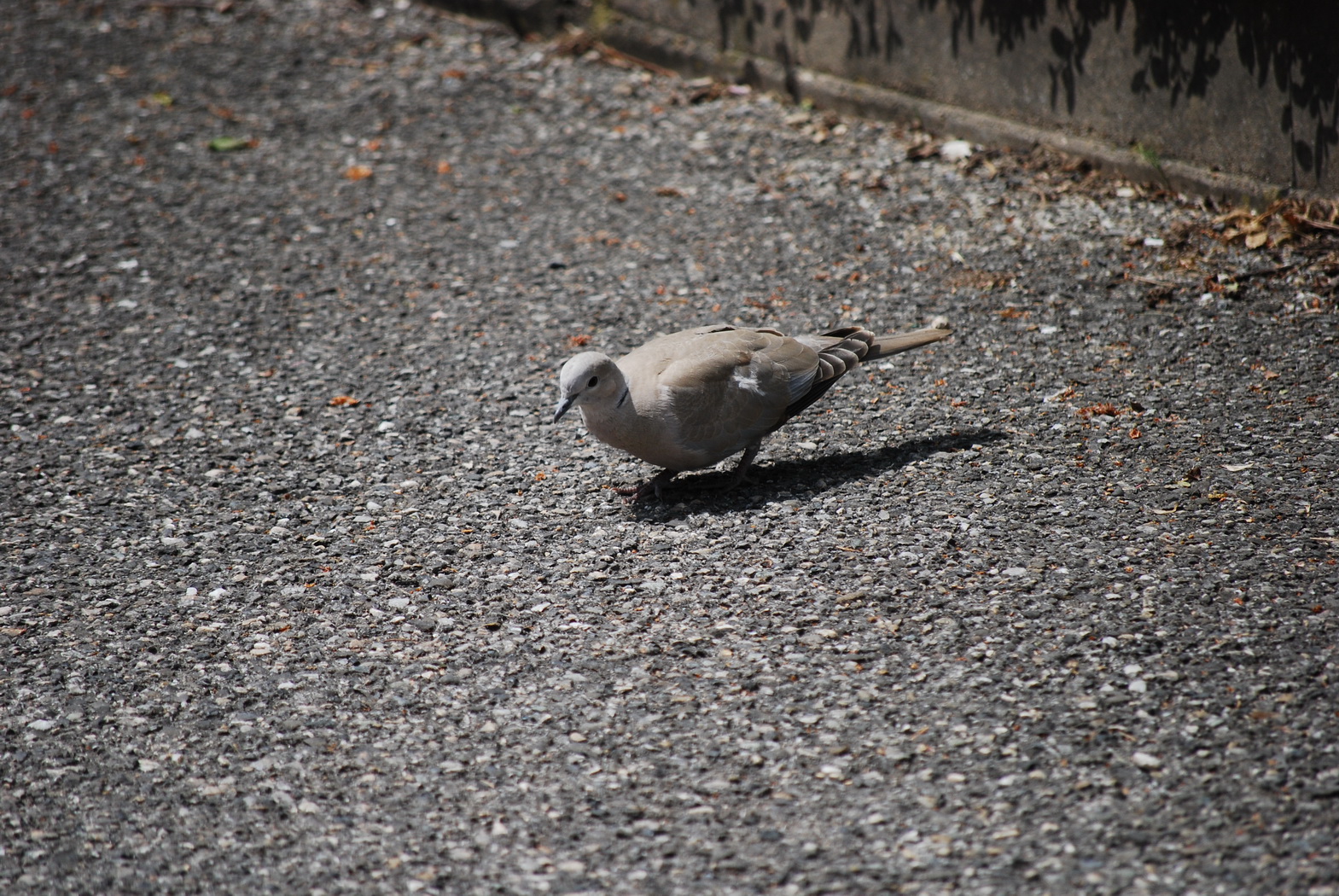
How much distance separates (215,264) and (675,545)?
3.36 metres

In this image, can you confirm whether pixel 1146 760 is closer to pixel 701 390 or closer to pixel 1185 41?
pixel 701 390

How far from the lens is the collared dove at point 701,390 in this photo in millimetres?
3686

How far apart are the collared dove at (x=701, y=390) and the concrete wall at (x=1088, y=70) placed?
2505 mm

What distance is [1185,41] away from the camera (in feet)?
17.4

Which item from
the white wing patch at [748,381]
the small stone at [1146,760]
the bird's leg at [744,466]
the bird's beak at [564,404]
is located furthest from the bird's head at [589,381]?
the small stone at [1146,760]

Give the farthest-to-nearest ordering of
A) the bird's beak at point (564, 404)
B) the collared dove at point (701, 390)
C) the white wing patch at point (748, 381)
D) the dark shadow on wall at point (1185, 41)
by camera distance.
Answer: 1. the dark shadow on wall at point (1185, 41)
2. the white wing patch at point (748, 381)
3. the collared dove at point (701, 390)
4. the bird's beak at point (564, 404)

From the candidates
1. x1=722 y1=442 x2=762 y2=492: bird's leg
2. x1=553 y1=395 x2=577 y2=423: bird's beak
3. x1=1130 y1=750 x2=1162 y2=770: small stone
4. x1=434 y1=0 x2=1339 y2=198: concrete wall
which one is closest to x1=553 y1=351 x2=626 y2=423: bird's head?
x1=553 y1=395 x2=577 y2=423: bird's beak

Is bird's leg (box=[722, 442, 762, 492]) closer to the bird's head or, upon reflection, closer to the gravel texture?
the gravel texture

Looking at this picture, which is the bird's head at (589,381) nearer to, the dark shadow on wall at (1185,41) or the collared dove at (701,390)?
the collared dove at (701,390)

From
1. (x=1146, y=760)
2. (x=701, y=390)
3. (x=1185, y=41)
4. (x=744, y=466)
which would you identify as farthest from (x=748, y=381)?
(x=1185, y=41)

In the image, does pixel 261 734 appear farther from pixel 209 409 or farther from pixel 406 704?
pixel 209 409

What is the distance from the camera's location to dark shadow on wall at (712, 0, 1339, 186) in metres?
4.90

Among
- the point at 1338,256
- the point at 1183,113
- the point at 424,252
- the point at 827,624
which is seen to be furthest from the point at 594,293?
the point at 1338,256

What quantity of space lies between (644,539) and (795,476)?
0.64 metres
